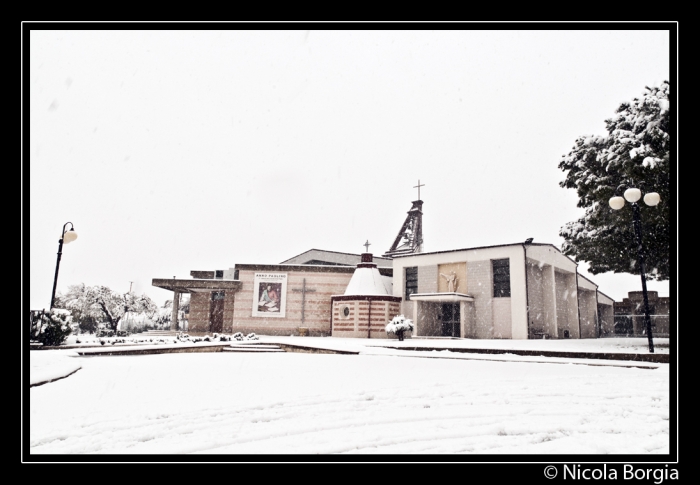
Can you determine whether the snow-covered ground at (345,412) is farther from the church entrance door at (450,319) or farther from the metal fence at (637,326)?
the metal fence at (637,326)

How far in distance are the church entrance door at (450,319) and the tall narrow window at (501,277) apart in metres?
2.57

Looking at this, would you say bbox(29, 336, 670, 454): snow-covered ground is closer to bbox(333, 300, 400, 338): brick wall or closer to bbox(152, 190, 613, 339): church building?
bbox(152, 190, 613, 339): church building

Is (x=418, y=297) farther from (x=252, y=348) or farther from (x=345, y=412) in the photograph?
(x=345, y=412)

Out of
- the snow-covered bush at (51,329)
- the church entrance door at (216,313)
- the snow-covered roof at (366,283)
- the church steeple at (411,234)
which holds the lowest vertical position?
the church entrance door at (216,313)

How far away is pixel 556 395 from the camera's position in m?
6.39

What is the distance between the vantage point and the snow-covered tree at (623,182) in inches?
534

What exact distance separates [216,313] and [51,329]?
64.4 ft

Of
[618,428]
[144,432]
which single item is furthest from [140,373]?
[618,428]

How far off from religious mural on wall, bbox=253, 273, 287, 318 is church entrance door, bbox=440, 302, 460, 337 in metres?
10.2

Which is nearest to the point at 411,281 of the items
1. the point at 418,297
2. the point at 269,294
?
the point at 418,297

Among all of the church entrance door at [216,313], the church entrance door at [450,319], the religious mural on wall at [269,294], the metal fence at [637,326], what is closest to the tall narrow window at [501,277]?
the church entrance door at [450,319]

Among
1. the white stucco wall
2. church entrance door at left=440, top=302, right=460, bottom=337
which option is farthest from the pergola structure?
church entrance door at left=440, top=302, right=460, bottom=337
